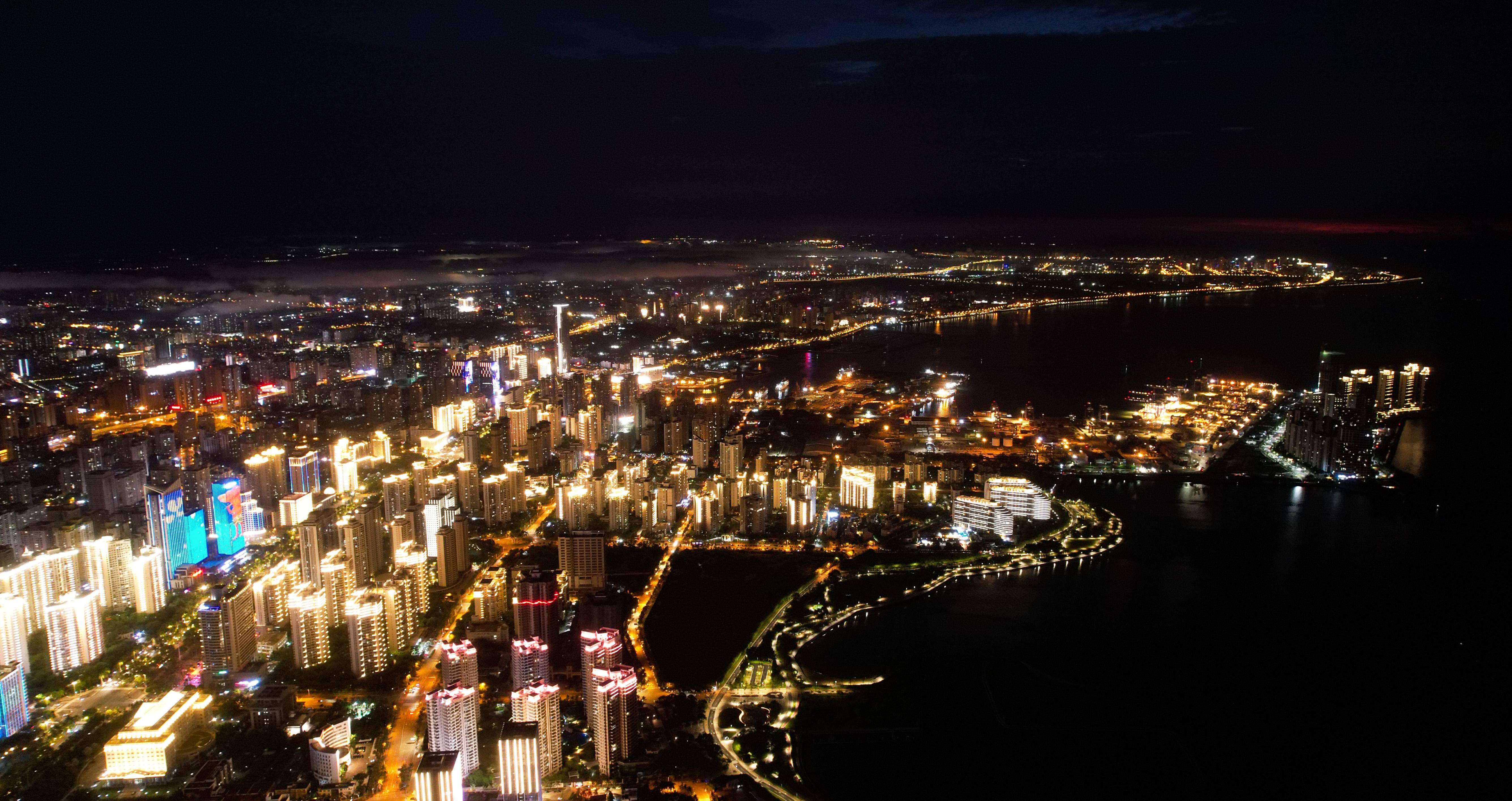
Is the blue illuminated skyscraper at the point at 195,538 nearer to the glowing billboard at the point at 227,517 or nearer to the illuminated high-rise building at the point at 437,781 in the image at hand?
the glowing billboard at the point at 227,517

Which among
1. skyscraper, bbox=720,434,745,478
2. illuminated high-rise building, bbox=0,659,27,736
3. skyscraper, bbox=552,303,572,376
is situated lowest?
illuminated high-rise building, bbox=0,659,27,736

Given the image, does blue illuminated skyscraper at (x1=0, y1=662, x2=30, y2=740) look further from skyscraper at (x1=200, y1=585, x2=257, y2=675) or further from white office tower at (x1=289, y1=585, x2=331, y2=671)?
white office tower at (x1=289, y1=585, x2=331, y2=671)

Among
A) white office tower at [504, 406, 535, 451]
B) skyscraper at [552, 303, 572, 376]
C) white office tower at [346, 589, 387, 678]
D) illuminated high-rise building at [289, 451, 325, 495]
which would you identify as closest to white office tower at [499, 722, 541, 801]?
white office tower at [346, 589, 387, 678]

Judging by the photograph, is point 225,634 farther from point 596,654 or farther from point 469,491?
point 469,491

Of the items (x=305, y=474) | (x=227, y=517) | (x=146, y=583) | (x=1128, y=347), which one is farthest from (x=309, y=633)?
(x=1128, y=347)

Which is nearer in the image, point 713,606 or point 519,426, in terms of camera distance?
point 713,606

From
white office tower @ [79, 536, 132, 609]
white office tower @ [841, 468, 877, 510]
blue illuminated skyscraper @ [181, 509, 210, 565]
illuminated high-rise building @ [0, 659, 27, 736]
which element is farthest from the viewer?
white office tower @ [841, 468, 877, 510]
